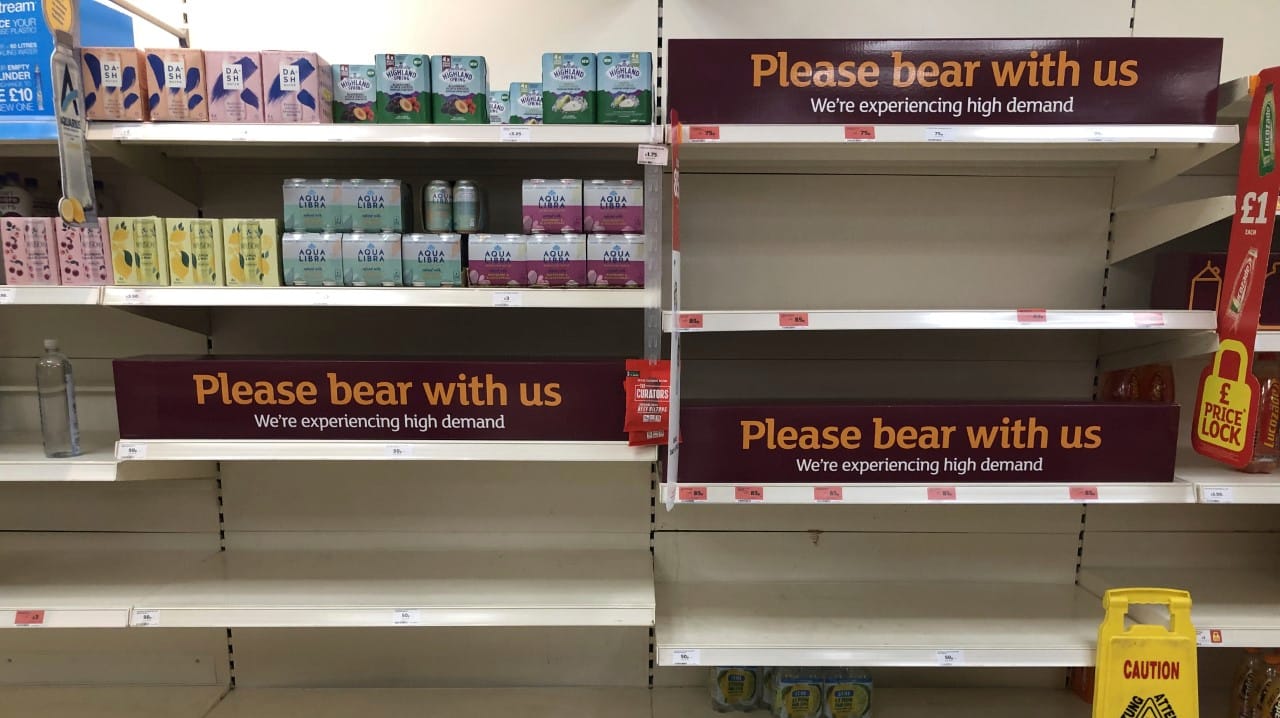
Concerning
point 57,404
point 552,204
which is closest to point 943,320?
point 552,204

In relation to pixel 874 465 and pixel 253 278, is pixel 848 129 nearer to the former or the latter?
pixel 874 465

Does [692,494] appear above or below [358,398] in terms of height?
below

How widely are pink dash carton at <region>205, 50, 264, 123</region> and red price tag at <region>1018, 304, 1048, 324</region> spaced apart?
5.80 feet

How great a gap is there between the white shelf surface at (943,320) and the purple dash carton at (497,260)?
0.36 m

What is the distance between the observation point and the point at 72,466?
5.12 feet

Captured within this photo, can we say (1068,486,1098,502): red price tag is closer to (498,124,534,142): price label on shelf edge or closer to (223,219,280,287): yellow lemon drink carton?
(498,124,534,142): price label on shelf edge

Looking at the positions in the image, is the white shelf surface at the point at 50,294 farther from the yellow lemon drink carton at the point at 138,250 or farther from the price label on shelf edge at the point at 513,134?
the price label on shelf edge at the point at 513,134

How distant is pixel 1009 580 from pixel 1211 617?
469 millimetres

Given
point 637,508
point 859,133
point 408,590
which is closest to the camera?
point 859,133

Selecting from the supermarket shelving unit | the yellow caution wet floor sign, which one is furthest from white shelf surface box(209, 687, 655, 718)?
the yellow caution wet floor sign

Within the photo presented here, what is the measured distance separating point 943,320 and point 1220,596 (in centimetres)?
118

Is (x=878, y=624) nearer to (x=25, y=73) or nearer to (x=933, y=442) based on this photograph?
(x=933, y=442)

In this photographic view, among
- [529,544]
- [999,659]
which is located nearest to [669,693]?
[529,544]

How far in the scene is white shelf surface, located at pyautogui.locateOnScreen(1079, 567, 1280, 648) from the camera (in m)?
1.61
